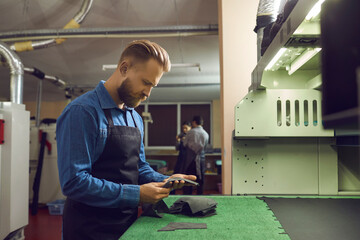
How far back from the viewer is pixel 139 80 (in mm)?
1207

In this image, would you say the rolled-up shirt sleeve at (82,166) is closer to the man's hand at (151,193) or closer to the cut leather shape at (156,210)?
the man's hand at (151,193)

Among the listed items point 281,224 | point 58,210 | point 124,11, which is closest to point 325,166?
point 281,224

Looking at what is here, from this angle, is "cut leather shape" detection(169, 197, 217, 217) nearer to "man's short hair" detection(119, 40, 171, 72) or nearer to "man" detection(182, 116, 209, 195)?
"man's short hair" detection(119, 40, 171, 72)

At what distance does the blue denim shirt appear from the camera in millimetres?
1035

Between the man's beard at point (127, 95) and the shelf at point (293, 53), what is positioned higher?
the shelf at point (293, 53)

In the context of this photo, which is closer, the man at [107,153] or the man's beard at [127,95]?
the man at [107,153]

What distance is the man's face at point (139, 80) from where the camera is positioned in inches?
47.3

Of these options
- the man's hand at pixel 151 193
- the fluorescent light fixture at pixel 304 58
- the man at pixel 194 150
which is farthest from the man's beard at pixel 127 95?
the man at pixel 194 150

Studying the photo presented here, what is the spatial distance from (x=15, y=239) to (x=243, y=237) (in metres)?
2.96

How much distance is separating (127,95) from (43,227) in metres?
3.11

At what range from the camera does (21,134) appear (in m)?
3.12

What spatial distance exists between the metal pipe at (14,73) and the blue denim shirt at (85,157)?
8.75 ft

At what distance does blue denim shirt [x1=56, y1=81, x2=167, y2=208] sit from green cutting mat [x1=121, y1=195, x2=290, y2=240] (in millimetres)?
126

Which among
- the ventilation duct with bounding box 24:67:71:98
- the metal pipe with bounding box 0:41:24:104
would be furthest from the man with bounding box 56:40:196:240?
the ventilation duct with bounding box 24:67:71:98
